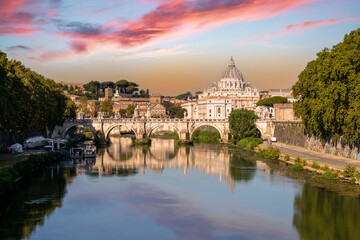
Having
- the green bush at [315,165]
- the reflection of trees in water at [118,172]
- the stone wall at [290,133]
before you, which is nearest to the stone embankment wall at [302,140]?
the stone wall at [290,133]

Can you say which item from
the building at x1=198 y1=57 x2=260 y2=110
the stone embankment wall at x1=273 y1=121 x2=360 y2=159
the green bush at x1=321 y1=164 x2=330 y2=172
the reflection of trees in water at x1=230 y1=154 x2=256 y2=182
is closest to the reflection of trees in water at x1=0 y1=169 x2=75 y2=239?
the reflection of trees in water at x1=230 y1=154 x2=256 y2=182

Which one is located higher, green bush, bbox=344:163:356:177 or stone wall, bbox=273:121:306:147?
stone wall, bbox=273:121:306:147

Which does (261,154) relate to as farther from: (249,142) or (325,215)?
(325,215)

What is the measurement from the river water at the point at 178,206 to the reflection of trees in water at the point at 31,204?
4cm

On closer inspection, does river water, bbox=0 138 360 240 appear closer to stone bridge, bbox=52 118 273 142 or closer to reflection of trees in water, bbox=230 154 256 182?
reflection of trees in water, bbox=230 154 256 182

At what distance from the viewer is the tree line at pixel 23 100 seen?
3480cm

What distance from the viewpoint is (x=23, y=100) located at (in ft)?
137

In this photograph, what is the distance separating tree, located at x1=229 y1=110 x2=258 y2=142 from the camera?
205ft

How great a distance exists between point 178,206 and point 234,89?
455 feet

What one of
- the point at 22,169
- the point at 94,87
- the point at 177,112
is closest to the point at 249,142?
the point at 22,169

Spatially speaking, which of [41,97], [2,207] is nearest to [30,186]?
[2,207]

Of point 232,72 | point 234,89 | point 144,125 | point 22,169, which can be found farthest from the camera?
point 232,72

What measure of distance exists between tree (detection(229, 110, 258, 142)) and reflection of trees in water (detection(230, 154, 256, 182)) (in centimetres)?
1443

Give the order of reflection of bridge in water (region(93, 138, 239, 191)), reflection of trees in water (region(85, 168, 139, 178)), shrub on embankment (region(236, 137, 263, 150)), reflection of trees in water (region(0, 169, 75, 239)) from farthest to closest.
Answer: shrub on embankment (region(236, 137, 263, 150)) < reflection of bridge in water (region(93, 138, 239, 191)) < reflection of trees in water (region(85, 168, 139, 178)) < reflection of trees in water (region(0, 169, 75, 239))
